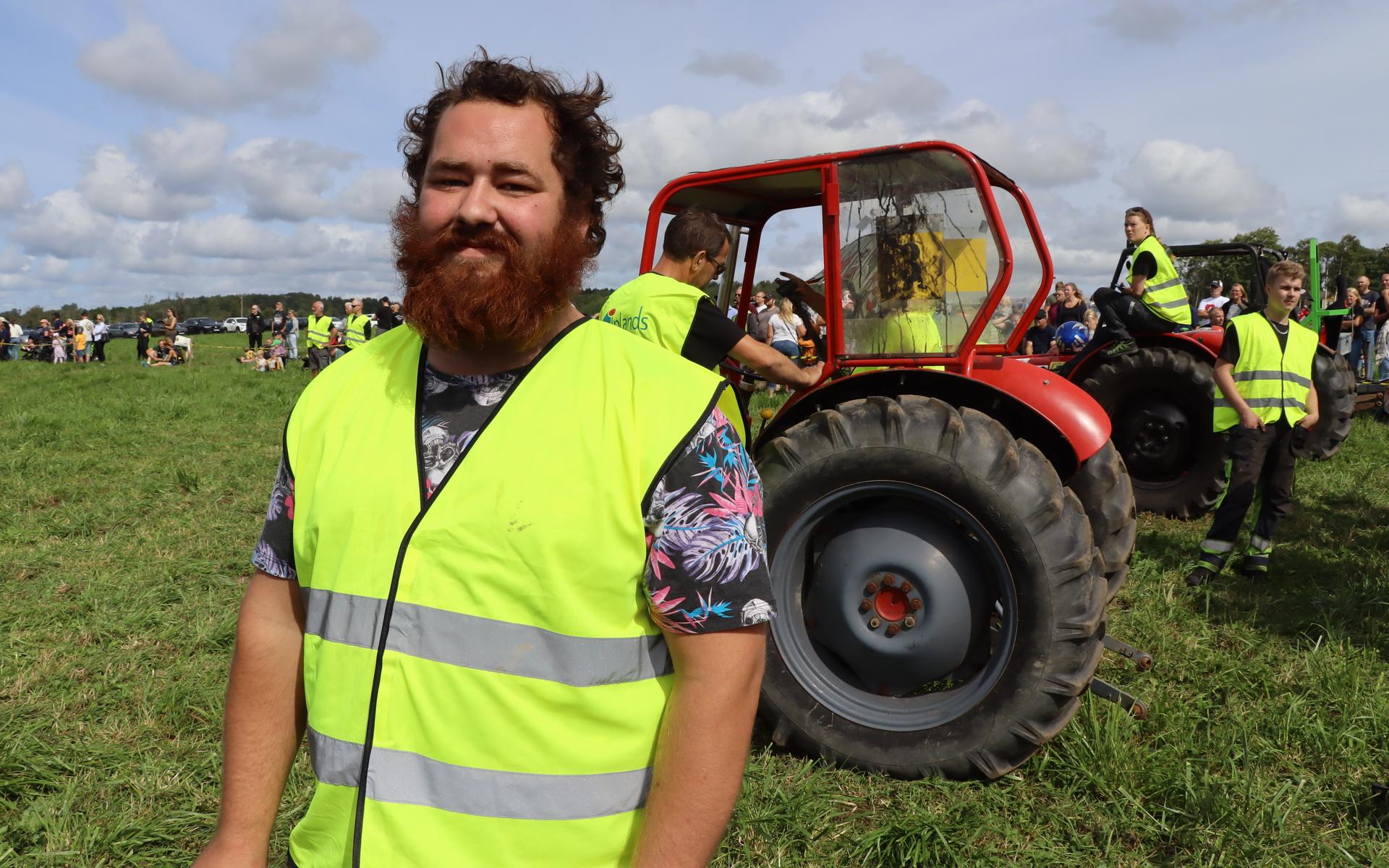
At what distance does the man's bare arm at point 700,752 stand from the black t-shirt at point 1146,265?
21.9 feet

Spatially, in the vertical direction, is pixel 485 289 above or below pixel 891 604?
above

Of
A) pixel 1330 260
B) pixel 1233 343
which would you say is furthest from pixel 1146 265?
pixel 1330 260

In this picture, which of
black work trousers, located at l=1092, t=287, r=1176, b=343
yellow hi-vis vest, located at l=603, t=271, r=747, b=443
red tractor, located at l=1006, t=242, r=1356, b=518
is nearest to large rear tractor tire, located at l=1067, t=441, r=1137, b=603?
yellow hi-vis vest, located at l=603, t=271, r=747, b=443

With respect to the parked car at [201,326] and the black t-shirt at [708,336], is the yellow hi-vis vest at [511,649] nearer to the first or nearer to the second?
the black t-shirt at [708,336]

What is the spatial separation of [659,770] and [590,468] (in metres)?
0.40

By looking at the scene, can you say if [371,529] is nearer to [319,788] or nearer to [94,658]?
[319,788]

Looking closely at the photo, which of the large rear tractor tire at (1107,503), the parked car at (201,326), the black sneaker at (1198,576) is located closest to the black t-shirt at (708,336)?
the large rear tractor tire at (1107,503)

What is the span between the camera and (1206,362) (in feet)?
21.4

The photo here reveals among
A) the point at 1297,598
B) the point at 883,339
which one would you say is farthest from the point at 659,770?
the point at 1297,598

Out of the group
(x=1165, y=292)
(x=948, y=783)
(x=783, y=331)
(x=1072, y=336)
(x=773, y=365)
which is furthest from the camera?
(x=783, y=331)

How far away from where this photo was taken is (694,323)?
3.76m

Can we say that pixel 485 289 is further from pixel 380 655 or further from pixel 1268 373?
pixel 1268 373

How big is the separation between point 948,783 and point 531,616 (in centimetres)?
217

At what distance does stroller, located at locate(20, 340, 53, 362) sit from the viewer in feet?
105
